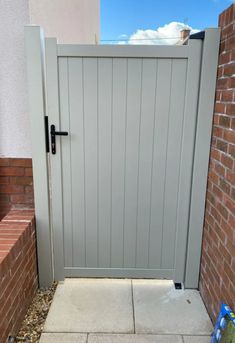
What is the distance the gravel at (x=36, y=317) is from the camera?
1.91 meters

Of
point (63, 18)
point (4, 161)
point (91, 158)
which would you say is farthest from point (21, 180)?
point (63, 18)

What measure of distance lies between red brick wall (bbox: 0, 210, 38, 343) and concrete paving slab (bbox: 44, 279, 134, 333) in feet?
0.73

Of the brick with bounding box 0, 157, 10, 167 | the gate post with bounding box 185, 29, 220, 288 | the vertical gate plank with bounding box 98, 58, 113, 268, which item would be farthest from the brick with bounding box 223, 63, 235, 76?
the brick with bounding box 0, 157, 10, 167

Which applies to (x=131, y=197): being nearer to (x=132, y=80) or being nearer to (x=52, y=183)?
(x=52, y=183)

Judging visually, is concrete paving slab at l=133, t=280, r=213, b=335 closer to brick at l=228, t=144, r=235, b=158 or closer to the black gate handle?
brick at l=228, t=144, r=235, b=158

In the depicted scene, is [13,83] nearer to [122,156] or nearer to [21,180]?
[21,180]

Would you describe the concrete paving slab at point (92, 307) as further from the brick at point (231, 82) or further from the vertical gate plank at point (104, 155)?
the brick at point (231, 82)

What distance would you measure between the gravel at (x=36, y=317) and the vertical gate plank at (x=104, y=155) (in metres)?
0.49

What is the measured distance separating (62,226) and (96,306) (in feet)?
2.11

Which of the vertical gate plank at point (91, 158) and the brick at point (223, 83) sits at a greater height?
the brick at point (223, 83)

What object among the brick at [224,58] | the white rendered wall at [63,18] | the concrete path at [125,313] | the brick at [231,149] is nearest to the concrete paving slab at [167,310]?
the concrete path at [125,313]

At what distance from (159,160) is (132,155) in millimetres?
206

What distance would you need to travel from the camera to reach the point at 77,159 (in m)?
2.25

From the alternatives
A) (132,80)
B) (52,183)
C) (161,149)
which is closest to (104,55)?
(132,80)
